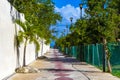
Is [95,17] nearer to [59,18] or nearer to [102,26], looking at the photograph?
[102,26]

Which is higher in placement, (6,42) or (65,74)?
(6,42)

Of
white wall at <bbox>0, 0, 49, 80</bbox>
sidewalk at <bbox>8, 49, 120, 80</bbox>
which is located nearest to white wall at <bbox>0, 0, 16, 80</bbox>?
white wall at <bbox>0, 0, 49, 80</bbox>

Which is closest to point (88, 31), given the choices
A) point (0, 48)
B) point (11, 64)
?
point (11, 64)

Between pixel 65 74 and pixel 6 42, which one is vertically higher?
pixel 6 42

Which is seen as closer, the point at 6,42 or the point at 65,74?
the point at 6,42

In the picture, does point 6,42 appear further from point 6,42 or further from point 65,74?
point 65,74

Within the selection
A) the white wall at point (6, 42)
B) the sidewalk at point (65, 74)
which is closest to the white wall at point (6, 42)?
the white wall at point (6, 42)

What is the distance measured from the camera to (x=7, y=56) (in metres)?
20.4

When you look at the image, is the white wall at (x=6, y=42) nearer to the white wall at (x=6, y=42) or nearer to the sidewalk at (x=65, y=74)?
the white wall at (x=6, y=42)

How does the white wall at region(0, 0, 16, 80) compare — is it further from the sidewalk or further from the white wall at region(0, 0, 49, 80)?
the sidewalk

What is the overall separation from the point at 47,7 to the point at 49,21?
3.01m

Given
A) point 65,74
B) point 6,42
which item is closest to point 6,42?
point 6,42

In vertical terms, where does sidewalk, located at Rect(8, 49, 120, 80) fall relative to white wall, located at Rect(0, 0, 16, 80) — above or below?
below

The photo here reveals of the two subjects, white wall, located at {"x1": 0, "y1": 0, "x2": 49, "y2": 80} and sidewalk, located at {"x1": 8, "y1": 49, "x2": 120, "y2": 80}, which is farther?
sidewalk, located at {"x1": 8, "y1": 49, "x2": 120, "y2": 80}
